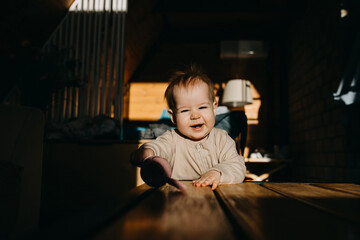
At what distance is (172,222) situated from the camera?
28cm

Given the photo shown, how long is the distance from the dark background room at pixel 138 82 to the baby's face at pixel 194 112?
503mm

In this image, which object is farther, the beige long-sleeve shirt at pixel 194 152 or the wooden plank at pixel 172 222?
the beige long-sleeve shirt at pixel 194 152

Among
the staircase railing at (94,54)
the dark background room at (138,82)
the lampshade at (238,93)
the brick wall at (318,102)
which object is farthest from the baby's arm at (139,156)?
the lampshade at (238,93)

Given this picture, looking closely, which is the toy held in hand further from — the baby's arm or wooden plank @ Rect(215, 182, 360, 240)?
wooden plank @ Rect(215, 182, 360, 240)

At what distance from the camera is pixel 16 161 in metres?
0.79

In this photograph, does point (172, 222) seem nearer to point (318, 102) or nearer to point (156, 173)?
point (156, 173)

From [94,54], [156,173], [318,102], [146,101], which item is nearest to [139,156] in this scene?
[156,173]

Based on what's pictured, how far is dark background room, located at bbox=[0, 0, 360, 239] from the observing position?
1.69 meters

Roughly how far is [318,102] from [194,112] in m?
2.12

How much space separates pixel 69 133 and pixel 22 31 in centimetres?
125

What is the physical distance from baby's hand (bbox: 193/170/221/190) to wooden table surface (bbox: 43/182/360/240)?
7.1 inches

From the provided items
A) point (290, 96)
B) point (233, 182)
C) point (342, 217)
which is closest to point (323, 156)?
point (290, 96)

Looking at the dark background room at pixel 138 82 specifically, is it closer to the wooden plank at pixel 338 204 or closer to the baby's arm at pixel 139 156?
the baby's arm at pixel 139 156

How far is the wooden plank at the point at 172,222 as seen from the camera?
0.77 ft
